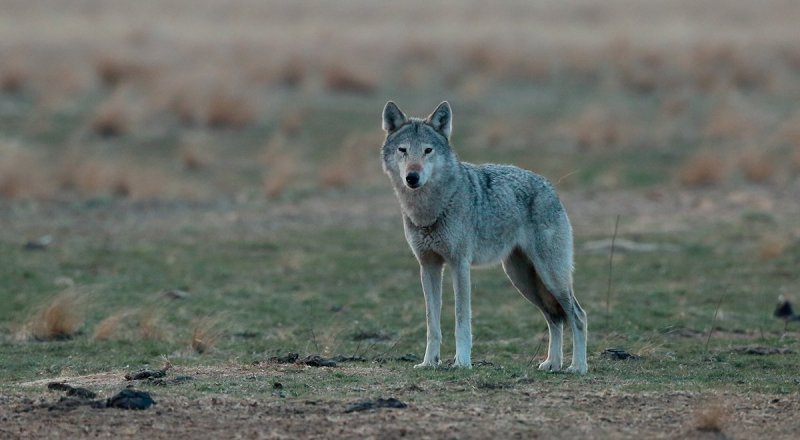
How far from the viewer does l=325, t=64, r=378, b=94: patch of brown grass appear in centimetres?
2992

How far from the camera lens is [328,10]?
61.7 meters

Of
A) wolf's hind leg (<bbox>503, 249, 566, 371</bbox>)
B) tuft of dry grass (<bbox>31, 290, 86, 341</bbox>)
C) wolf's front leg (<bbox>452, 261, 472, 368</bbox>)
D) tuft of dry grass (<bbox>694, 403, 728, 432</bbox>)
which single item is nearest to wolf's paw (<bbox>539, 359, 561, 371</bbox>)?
wolf's hind leg (<bbox>503, 249, 566, 371</bbox>)

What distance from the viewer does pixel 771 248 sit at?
16.8 m

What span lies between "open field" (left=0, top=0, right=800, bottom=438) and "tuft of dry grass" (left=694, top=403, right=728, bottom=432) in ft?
0.06

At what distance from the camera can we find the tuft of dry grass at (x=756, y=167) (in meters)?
22.9

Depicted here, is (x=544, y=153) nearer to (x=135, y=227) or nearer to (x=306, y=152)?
(x=306, y=152)

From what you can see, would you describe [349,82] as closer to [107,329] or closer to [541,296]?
[107,329]

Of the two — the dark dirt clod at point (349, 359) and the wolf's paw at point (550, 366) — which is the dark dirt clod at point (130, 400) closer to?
the dark dirt clod at point (349, 359)

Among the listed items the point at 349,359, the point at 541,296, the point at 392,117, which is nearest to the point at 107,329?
the point at 349,359

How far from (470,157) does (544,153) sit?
5.34 ft

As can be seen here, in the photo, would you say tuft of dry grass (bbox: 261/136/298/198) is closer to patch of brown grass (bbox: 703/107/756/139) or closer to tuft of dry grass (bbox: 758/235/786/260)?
tuft of dry grass (bbox: 758/235/786/260)

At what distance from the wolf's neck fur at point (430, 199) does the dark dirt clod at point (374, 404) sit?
2022 mm

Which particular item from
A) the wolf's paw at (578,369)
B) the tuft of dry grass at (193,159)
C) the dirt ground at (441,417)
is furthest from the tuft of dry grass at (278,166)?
the dirt ground at (441,417)

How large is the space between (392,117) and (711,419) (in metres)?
3.70
